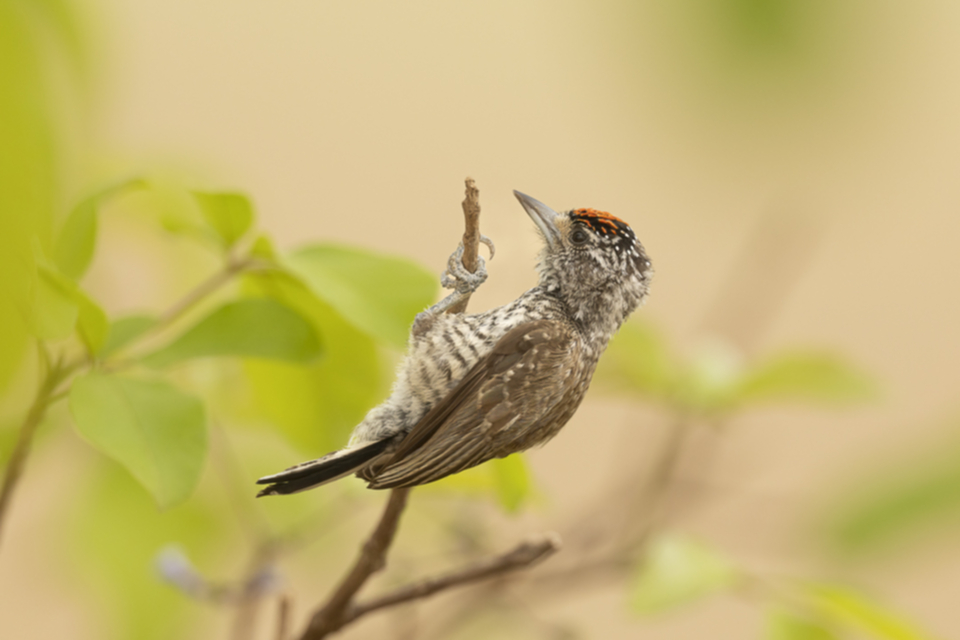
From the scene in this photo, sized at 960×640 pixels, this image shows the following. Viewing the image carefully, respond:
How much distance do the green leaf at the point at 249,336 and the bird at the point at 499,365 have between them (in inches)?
4.5

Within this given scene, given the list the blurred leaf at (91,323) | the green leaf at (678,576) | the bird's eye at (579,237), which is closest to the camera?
the blurred leaf at (91,323)

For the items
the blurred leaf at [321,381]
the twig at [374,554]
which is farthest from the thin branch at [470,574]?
the blurred leaf at [321,381]

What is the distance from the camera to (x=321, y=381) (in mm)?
906

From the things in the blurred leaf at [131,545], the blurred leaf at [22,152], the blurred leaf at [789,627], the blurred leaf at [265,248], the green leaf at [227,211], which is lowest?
the blurred leaf at [131,545]

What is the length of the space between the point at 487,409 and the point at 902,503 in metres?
1.25

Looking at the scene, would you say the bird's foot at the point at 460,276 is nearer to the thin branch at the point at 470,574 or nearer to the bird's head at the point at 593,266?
the bird's head at the point at 593,266

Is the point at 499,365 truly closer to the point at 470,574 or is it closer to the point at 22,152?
the point at 470,574

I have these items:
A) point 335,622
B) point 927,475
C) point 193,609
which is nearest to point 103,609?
A: point 193,609

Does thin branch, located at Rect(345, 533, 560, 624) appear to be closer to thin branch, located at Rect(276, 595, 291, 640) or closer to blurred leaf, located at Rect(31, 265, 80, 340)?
thin branch, located at Rect(276, 595, 291, 640)

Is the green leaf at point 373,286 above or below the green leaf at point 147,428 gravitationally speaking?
above

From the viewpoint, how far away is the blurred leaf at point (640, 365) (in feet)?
4.34

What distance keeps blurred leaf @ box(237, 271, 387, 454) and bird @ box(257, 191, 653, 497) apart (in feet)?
0.59

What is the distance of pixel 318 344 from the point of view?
2.45 ft

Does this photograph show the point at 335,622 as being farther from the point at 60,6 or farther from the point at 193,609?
the point at 193,609
